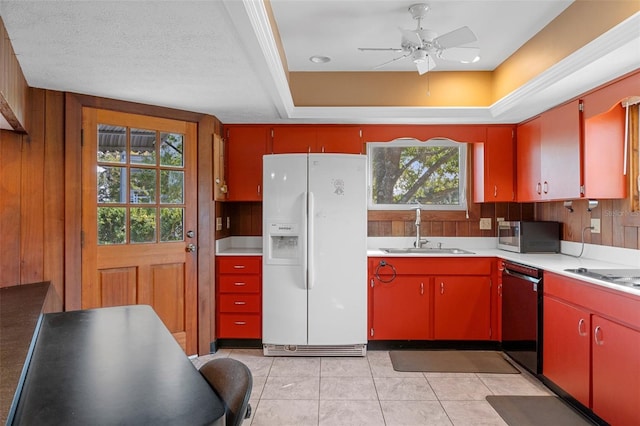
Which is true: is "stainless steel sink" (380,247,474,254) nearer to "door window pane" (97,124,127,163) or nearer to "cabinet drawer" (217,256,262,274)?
"cabinet drawer" (217,256,262,274)

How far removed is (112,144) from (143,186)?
38cm

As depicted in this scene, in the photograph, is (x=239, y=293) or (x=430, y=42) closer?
(x=430, y=42)

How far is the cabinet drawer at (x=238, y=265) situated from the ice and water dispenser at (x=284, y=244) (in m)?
0.22

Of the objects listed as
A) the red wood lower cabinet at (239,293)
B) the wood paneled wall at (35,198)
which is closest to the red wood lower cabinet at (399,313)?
the red wood lower cabinet at (239,293)

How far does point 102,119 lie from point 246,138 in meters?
1.28

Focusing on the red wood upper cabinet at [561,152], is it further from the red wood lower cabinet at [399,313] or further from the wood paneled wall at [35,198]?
the wood paneled wall at [35,198]

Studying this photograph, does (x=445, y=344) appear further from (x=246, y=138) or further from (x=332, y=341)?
(x=246, y=138)

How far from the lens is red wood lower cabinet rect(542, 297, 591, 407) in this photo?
232cm

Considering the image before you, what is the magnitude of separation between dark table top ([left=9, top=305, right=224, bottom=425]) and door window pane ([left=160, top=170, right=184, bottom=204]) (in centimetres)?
168

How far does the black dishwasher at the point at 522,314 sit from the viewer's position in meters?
2.80

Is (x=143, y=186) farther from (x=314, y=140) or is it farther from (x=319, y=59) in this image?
(x=319, y=59)

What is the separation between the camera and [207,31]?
1871 millimetres

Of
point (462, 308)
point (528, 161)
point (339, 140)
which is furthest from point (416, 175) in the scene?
point (462, 308)

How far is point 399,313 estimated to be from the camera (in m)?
3.51
